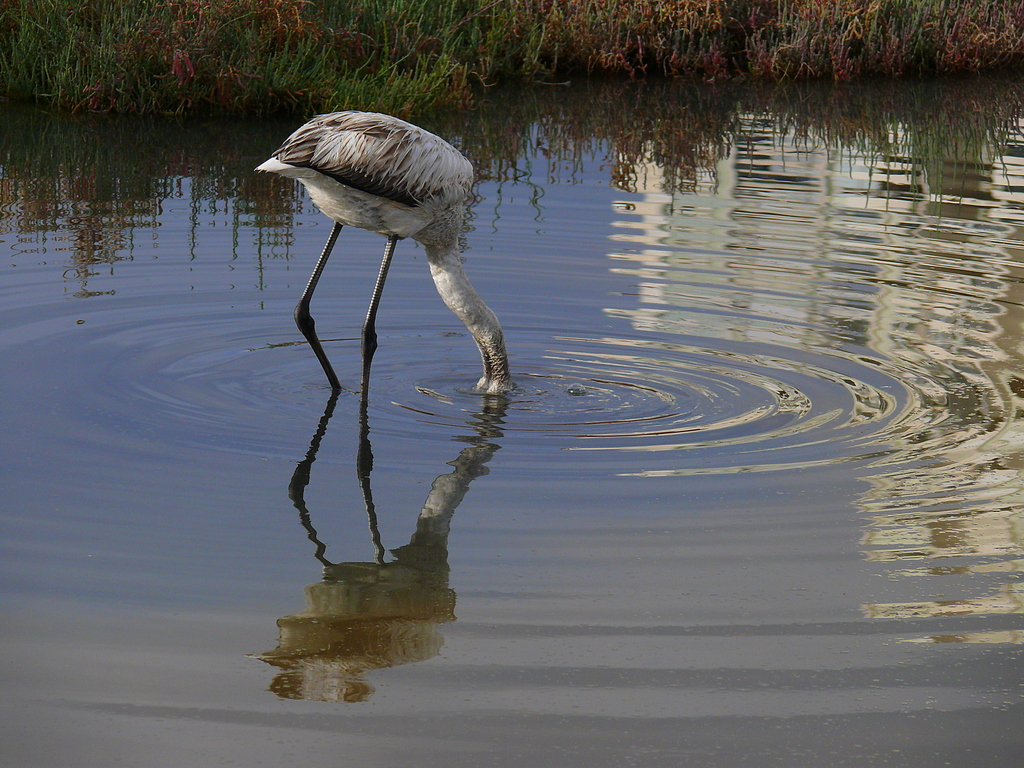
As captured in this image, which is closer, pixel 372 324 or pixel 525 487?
pixel 525 487

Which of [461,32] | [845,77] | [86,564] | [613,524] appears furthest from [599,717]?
[845,77]

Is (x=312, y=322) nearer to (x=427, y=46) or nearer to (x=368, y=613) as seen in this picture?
(x=368, y=613)

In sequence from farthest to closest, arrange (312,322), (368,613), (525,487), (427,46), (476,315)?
(427,46) < (312,322) < (476,315) < (525,487) < (368,613)

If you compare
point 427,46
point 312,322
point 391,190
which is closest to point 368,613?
point 391,190

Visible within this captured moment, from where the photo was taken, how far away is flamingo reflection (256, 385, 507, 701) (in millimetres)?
3592

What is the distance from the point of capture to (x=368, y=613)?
3977 mm

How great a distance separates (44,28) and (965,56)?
37.9ft

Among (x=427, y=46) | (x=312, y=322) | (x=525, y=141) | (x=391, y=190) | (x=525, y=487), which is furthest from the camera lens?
(x=427, y=46)

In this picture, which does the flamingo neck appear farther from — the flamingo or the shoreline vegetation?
the shoreline vegetation

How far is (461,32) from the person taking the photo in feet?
51.2

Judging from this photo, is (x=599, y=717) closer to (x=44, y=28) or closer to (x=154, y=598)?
(x=154, y=598)

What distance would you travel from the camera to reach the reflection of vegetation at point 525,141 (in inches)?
380

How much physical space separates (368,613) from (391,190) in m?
2.42

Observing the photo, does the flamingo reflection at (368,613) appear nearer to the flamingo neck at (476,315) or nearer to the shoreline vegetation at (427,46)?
the flamingo neck at (476,315)
